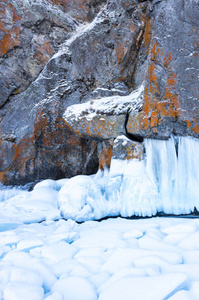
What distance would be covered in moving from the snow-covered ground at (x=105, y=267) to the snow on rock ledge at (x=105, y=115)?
139 inches

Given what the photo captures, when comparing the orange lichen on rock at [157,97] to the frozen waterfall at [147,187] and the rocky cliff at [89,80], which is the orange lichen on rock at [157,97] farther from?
the frozen waterfall at [147,187]

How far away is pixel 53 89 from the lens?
28.5 ft

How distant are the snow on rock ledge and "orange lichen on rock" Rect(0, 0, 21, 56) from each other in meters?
6.58

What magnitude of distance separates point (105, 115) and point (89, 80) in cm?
279

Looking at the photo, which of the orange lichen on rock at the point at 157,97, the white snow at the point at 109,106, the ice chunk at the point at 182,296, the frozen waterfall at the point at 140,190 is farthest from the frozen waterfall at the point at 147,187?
the ice chunk at the point at 182,296

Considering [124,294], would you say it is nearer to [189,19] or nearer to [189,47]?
[189,47]

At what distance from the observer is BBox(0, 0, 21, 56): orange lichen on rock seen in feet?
33.1

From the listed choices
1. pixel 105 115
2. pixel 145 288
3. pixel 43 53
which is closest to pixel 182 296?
pixel 145 288

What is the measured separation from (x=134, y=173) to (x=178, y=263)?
3259 mm

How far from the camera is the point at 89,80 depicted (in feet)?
26.6

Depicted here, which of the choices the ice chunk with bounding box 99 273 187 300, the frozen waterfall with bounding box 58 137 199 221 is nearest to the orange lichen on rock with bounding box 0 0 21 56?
the frozen waterfall with bounding box 58 137 199 221

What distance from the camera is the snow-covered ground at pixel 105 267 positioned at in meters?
1.45

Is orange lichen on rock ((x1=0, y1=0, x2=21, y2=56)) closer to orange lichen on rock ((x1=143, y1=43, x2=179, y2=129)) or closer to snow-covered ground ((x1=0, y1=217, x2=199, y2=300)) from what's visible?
orange lichen on rock ((x1=143, y1=43, x2=179, y2=129))

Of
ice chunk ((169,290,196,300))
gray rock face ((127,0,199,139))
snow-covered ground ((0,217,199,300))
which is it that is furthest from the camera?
gray rock face ((127,0,199,139))
